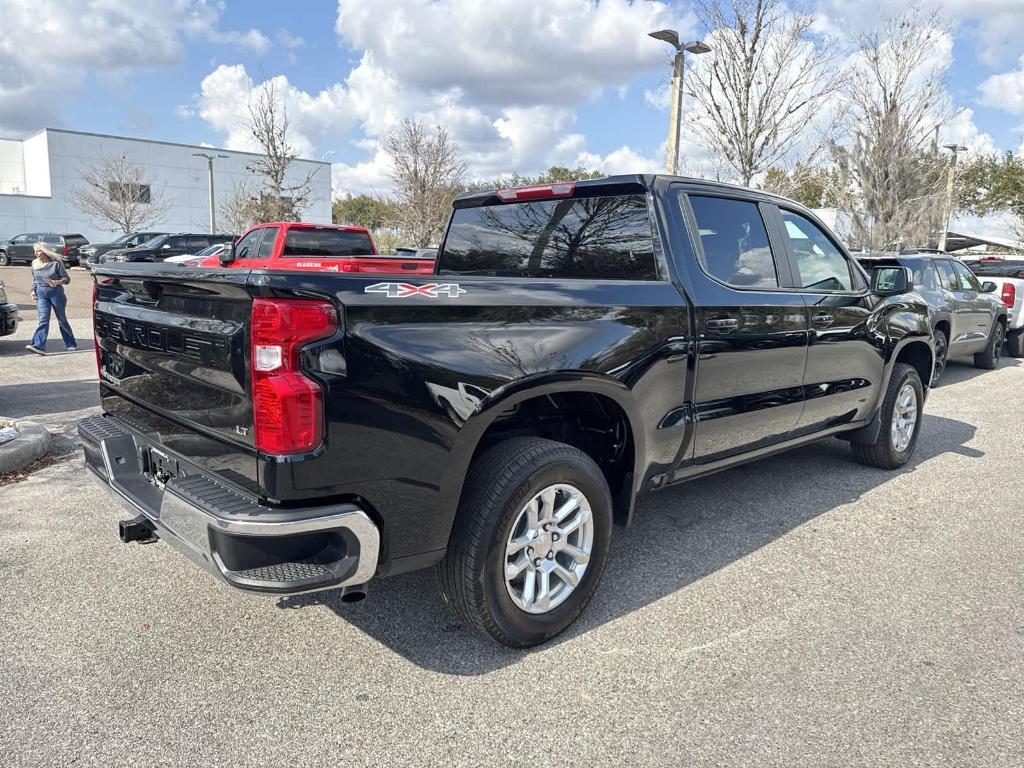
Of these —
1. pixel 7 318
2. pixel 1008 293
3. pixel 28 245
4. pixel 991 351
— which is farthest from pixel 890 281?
pixel 28 245

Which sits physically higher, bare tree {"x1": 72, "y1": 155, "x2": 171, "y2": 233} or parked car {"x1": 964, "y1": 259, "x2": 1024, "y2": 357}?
bare tree {"x1": 72, "y1": 155, "x2": 171, "y2": 233}

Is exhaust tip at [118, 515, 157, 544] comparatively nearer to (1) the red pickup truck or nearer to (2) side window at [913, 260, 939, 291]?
(2) side window at [913, 260, 939, 291]

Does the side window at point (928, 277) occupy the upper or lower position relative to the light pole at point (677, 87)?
lower

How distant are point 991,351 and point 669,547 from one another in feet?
31.5

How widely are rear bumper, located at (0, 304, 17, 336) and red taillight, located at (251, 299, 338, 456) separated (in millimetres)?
10088

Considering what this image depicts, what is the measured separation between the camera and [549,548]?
10.0 ft

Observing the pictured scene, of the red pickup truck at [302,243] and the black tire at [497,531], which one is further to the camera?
the red pickup truck at [302,243]

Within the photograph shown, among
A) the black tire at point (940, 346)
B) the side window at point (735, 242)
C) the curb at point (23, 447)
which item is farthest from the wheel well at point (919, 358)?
the curb at point (23, 447)

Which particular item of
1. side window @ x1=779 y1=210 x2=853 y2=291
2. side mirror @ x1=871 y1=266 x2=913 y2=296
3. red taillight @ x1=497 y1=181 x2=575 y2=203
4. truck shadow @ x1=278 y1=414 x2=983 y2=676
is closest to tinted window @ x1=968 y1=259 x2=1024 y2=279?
truck shadow @ x1=278 y1=414 x2=983 y2=676

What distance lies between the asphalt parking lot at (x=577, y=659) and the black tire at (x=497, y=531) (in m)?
0.16

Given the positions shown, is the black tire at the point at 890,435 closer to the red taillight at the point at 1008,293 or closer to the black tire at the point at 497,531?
the black tire at the point at 497,531

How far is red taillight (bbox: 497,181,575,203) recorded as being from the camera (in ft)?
12.6

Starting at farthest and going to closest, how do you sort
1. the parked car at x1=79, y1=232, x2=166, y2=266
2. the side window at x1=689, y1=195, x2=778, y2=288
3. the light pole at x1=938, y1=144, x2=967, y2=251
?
the parked car at x1=79, y1=232, x2=166, y2=266, the light pole at x1=938, y1=144, x2=967, y2=251, the side window at x1=689, y1=195, x2=778, y2=288

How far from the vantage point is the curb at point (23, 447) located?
507 centimetres
